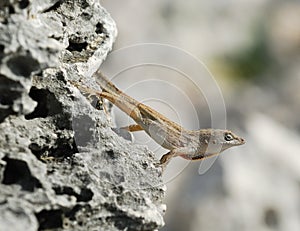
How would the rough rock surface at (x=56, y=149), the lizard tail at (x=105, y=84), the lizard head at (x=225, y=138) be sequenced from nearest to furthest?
the rough rock surface at (x=56, y=149), the lizard tail at (x=105, y=84), the lizard head at (x=225, y=138)

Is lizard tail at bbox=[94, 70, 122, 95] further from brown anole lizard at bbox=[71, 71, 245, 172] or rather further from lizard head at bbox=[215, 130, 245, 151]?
lizard head at bbox=[215, 130, 245, 151]

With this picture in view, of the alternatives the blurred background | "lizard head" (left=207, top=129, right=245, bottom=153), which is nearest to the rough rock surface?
"lizard head" (left=207, top=129, right=245, bottom=153)

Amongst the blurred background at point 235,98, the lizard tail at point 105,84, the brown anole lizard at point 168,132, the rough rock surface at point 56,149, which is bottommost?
the blurred background at point 235,98

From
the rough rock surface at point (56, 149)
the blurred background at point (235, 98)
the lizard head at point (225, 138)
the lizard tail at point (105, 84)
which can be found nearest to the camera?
the rough rock surface at point (56, 149)

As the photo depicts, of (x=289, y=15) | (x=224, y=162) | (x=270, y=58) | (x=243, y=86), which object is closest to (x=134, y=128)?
(x=224, y=162)

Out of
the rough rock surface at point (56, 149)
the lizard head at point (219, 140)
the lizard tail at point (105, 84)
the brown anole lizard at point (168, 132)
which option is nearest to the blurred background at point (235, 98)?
the brown anole lizard at point (168, 132)

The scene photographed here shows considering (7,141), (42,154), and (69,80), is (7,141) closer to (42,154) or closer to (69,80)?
(42,154)

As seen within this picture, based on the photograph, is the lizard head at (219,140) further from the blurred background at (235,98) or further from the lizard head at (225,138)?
the blurred background at (235,98)
